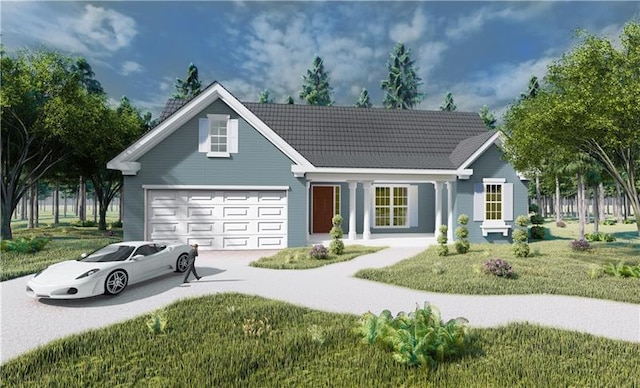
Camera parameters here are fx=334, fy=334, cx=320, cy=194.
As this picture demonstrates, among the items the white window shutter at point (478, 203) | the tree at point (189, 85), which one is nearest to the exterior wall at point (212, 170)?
the white window shutter at point (478, 203)

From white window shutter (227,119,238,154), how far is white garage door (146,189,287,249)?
1.90 meters

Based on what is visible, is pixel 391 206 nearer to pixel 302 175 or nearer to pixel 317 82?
pixel 302 175

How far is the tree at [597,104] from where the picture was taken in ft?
30.8

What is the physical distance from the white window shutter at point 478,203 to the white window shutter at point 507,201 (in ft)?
3.77

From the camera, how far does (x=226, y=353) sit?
4918mm

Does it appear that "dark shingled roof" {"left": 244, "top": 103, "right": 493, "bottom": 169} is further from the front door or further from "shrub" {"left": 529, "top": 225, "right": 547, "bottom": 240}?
"shrub" {"left": 529, "top": 225, "right": 547, "bottom": 240}

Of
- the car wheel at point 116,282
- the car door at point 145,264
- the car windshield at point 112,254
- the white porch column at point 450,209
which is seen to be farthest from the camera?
the white porch column at point 450,209

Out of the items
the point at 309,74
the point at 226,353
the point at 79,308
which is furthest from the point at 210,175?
the point at 309,74

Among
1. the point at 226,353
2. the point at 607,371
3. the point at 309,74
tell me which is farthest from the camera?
the point at 309,74

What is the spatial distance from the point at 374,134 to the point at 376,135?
135mm

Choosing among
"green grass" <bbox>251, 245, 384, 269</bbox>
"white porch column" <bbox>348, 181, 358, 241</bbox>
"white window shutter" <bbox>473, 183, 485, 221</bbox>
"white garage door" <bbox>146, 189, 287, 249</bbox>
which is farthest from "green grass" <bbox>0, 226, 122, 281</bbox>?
"white window shutter" <bbox>473, 183, 485, 221</bbox>

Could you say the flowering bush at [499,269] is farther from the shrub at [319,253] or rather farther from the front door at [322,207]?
the front door at [322,207]

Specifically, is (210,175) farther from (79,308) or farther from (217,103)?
(79,308)

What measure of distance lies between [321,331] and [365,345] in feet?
2.35
